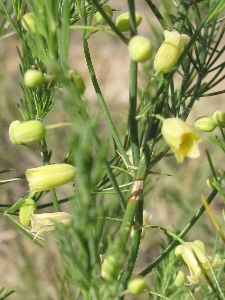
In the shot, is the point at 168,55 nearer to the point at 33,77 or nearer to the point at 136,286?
the point at 33,77

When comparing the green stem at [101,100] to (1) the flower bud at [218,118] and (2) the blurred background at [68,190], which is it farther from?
(2) the blurred background at [68,190]

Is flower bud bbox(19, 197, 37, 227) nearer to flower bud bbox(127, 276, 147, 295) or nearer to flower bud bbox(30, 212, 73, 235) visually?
flower bud bbox(30, 212, 73, 235)

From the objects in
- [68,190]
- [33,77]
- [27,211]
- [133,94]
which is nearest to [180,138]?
[133,94]

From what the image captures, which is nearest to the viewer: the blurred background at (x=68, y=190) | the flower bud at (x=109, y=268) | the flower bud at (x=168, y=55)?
the flower bud at (x=109, y=268)

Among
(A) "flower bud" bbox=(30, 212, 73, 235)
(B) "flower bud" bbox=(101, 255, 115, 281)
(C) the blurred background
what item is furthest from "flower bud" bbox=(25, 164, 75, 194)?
(C) the blurred background

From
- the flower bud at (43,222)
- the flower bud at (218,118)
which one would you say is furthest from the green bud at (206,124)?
the flower bud at (43,222)
